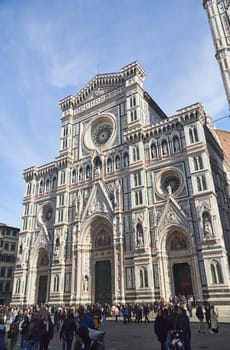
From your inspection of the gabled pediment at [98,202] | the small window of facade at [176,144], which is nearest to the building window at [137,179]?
the gabled pediment at [98,202]

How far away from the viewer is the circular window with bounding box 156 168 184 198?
2564 cm

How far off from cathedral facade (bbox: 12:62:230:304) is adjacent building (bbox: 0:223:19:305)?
1596 cm

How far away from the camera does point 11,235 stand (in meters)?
50.9

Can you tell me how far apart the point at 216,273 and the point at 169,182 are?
9667 mm

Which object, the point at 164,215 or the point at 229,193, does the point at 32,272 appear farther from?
the point at 229,193

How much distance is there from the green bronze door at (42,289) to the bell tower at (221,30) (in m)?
32.7

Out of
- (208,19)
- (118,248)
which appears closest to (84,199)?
(118,248)

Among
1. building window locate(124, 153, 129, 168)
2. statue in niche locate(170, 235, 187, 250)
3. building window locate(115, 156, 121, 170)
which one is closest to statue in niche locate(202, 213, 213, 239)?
statue in niche locate(170, 235, 187, 250)

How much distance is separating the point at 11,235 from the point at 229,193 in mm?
39905

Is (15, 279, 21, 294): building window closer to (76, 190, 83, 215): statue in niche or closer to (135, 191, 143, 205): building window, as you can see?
(76, 190, 83, 215): statue in niche

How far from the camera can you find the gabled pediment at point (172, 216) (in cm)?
2366

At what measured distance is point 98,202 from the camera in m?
29.9

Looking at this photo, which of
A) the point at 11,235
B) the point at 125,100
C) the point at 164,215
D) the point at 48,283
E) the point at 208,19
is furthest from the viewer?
the point at 11,235

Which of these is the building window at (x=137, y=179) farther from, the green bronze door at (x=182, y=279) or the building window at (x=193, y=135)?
the green bronze door at (x=182, y=279)
